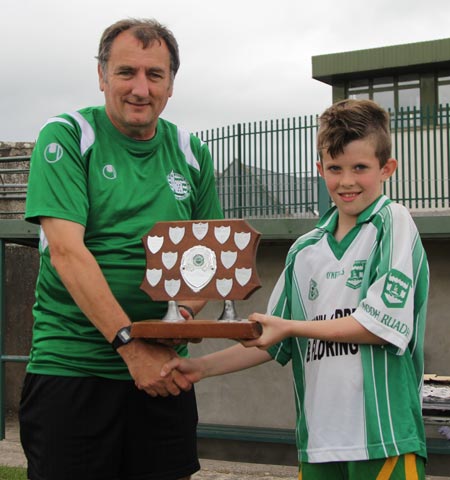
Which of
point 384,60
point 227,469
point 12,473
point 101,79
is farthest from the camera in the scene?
point 384,60

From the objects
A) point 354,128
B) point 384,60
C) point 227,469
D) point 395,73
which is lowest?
point 227,469

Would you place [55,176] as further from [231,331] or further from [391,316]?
[391,316]

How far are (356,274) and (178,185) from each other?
0.65m

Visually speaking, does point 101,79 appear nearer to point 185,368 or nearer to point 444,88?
point 185,368

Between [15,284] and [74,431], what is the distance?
852 cm

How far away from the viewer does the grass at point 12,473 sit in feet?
19.9

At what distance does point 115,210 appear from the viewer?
7.99ft

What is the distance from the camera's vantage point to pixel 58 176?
7.76 feet

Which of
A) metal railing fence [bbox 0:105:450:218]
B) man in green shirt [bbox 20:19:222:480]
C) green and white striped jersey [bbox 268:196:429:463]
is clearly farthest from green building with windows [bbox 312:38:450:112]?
green and white striped jersey [bbox 268:196:429:463]

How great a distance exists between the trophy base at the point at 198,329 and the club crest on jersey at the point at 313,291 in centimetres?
23

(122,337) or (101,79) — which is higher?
(101,79)

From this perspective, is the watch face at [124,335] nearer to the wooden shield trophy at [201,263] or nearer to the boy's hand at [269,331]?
the wooden shield trophy at [201,263]

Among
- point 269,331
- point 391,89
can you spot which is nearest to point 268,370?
point 269,331

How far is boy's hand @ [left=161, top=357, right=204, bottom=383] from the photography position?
2.33 metres
